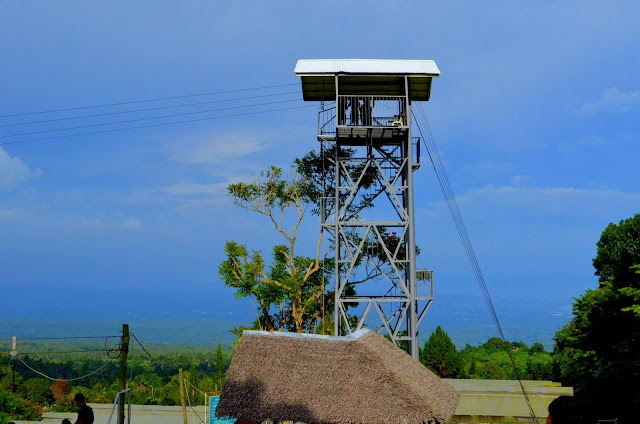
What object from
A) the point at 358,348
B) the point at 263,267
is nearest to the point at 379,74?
the point at 263,267

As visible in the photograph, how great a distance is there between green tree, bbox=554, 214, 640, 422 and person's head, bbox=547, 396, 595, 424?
56.3 feet

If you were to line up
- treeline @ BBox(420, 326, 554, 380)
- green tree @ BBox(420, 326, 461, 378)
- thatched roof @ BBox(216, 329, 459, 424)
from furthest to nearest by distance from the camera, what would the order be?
treeline @ BBox(420, 326, 554, 380) < green tree @ BBox(420, 326, 461, 378) < thatched roof @ BBox(216, 329, 459, 424)

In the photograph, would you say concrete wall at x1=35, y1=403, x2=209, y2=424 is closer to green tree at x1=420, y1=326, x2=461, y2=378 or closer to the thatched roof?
the thatched roof

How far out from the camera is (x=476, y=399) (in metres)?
21.6

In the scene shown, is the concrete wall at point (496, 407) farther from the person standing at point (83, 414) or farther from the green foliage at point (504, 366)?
the green foliage at point (504, 366)

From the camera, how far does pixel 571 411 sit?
5.10m

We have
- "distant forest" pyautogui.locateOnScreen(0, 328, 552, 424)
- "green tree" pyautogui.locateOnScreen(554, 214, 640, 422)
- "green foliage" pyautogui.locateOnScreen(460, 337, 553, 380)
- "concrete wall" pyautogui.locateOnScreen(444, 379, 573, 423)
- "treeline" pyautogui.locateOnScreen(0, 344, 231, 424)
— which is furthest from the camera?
"green foliage" pyautogui.locateOnScreen(460, 337, 553, 380)

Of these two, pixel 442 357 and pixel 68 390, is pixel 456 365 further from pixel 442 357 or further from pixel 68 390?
pixel 68 390

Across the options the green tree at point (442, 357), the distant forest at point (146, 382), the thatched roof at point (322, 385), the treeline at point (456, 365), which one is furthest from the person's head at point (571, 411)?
the green tree at point (442, 357)

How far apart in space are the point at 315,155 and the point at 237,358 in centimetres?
1478

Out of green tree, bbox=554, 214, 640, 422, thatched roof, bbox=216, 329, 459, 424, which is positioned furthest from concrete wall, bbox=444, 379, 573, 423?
thatched roof, bbox=216, 329, 459, 424

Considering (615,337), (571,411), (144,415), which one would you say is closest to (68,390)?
(144,415)

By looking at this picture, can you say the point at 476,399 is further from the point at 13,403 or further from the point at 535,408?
the point at 13,403

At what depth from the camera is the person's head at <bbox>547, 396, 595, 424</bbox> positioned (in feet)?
16.6
